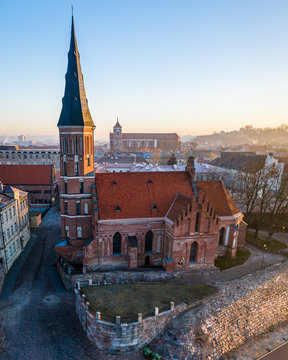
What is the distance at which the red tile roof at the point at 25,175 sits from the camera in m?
62.9

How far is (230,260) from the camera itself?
126 ft

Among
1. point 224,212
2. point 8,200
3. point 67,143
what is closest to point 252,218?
point 224,212

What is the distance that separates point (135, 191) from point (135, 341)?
19.4 m

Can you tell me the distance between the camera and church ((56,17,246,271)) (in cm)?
3244

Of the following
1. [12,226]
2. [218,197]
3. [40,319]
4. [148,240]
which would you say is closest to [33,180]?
[12,226]

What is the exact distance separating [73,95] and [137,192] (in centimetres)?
Result: 1696

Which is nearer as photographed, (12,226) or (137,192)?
(137,192)

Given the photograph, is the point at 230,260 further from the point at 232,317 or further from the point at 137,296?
the point at 137,296

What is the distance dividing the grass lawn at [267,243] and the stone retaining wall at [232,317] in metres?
6.91

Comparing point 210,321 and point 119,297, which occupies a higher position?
point 119,297

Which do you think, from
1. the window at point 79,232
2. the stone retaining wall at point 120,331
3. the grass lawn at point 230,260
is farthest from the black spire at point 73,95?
the grass lawn at point 230,260

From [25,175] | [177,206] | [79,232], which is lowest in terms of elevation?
[79,232]

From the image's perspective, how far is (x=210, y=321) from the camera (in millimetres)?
27344

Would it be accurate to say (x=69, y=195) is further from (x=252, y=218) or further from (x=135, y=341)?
(x=252, y=218)
